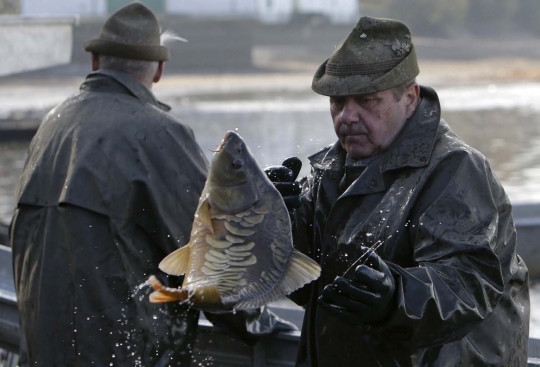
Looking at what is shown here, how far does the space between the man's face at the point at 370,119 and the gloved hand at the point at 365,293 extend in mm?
619

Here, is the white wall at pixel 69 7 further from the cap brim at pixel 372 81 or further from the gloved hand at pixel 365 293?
the gloved hand at pixel 365 293

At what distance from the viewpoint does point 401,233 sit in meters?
3.01

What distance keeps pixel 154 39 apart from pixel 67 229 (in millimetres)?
1151

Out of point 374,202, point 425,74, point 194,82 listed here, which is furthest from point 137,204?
point 425,74

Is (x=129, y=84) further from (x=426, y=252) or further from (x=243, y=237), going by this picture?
(x=426, y=252)

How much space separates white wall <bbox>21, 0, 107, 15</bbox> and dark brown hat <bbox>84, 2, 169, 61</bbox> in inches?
1463

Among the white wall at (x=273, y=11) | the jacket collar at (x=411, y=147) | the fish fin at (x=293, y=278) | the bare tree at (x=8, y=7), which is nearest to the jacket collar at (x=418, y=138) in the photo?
the jacket collar at (x=411, y=147)

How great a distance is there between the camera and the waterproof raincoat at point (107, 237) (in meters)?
4.24

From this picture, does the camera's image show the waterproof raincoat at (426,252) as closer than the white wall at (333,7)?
Yes

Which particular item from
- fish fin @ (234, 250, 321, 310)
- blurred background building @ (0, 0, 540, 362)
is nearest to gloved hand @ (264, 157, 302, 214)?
fish fin @ (234, 250, 321, 310)

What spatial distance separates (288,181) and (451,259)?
82 cm

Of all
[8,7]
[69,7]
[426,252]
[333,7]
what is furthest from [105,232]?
[333,7]

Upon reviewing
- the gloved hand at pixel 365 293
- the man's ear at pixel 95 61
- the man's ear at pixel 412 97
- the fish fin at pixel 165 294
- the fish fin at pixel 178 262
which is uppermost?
the man's ear at pixel 412 97

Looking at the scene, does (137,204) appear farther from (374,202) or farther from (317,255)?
(374,202)
